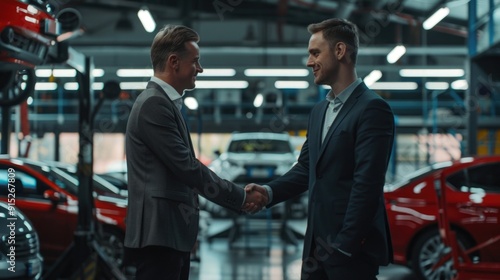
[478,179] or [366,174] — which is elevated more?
[366,174]

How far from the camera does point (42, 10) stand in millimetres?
5551

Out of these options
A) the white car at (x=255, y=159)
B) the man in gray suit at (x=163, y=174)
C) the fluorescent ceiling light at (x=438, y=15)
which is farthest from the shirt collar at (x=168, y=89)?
the fluorescent ceiling light at (x=438, y=15)

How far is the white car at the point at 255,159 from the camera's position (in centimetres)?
1164

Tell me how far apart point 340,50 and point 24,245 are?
3565mm

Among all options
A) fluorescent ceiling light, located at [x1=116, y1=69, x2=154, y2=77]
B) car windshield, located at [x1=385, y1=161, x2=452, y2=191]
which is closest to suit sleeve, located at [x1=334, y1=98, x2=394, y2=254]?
car windshield, located at [x1=385, y1=161, x2=452, y2=191]

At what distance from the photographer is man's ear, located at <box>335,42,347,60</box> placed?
294cm

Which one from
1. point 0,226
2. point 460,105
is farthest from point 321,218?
point 460,105

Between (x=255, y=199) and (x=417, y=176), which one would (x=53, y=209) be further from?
(x=255, y=199)

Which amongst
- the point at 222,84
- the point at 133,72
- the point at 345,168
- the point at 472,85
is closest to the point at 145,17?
the point at 472,85

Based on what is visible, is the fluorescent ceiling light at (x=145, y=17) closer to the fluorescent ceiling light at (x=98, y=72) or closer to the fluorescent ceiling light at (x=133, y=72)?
the fluorescent ceiling light at (x=133, y=72)

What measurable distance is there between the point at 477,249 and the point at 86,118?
378cm

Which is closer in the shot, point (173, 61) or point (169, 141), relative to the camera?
point (169, 141)

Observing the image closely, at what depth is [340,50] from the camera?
116 inches

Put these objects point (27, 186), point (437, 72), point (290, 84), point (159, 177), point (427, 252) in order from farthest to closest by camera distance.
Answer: point (290, 84) < point (437, 72) < point (27, 186) < point (427, 252) < point (159, 177)
